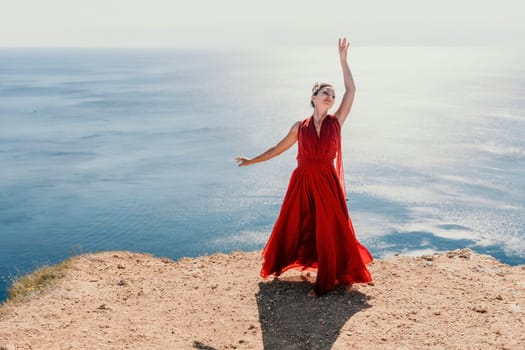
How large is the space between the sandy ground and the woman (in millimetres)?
367

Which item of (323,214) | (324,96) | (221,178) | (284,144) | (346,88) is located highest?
(346,88)

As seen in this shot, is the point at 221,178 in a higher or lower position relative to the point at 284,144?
lower

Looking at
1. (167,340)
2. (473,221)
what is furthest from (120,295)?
(473,221)

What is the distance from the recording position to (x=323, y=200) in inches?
258

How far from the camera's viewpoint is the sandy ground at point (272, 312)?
18.6ft

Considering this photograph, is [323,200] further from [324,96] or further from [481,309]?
[481,309]

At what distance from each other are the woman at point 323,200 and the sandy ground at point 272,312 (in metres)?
0.37

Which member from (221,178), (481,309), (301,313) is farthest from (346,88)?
(221,178)

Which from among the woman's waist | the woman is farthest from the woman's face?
the woman's waist

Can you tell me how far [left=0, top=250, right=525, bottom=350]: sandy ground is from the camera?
566cm

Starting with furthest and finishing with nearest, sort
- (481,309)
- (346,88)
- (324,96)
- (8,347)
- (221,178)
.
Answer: (221,178)
(346,88)
(324,96)
(481,309)
(8,347)

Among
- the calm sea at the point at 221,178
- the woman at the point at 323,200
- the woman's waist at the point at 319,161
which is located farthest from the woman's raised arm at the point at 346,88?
the calm sea at the point at 221,178

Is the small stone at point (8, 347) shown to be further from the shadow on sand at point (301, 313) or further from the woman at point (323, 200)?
the woman at point (323, 200)

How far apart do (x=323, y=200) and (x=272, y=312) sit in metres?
1.53
